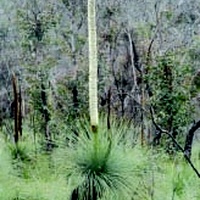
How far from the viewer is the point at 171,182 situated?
22.8ft

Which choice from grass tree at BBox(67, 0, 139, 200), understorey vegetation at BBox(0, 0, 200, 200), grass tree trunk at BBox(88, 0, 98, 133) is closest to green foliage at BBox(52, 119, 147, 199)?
grass tree at BBox(67, 0, 139, 200)

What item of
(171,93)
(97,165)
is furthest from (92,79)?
(171,93)

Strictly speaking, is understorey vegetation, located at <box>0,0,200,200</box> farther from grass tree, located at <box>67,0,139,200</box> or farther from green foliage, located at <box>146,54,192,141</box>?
grass tree, located at <box>67,0,139,200</box>

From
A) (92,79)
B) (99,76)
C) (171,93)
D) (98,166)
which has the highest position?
(92,79)

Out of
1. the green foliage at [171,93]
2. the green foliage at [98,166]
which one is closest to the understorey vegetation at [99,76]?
the green foliage at [171,93]

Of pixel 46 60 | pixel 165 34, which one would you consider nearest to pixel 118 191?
pixel 165 34

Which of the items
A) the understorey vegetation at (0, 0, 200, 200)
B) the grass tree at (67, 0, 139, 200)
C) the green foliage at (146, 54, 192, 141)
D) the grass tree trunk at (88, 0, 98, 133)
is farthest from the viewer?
the green foliage at (146, 54, 192, 141)

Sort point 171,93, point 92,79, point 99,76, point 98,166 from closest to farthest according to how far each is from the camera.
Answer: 1. point 98,166
2. point 92,79
3. point 171,93
4. point 99,76

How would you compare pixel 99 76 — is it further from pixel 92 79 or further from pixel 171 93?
pixel 92 79

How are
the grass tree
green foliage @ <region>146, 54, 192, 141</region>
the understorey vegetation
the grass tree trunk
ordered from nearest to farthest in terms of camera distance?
the grass tree → the grass tree trunk → the understorey vegetation → green foliage @ <region>146, 54, 192, 141</region>

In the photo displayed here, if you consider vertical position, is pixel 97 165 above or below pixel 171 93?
above

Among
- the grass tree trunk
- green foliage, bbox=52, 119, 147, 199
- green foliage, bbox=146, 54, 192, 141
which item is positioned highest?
the grass tree trunk

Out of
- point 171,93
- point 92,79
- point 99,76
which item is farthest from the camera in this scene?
point 99,76

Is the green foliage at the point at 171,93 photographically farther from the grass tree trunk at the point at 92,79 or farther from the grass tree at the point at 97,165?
the grass tree at the point at 97,165
